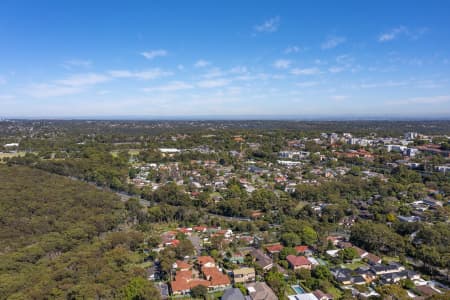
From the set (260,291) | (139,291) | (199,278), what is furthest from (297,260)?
(139,291)

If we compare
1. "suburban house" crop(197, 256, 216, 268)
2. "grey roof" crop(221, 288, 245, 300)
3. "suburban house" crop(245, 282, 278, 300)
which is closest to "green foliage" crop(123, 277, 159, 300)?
"grey roof" crop(221, 288, 245, 300)

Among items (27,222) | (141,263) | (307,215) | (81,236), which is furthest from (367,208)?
(27,222)

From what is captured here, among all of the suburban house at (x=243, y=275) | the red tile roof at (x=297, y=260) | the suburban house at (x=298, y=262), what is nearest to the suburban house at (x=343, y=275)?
the suburban house at (x=298, y=262)

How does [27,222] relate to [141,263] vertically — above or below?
above

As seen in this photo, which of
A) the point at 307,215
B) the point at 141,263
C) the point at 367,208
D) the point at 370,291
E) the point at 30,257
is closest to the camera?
the point at 370,291

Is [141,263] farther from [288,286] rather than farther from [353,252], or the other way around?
[353,252]

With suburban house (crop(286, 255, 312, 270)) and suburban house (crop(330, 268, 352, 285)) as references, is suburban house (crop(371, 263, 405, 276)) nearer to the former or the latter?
suburban house (crop(330, 268, 352, 285))
